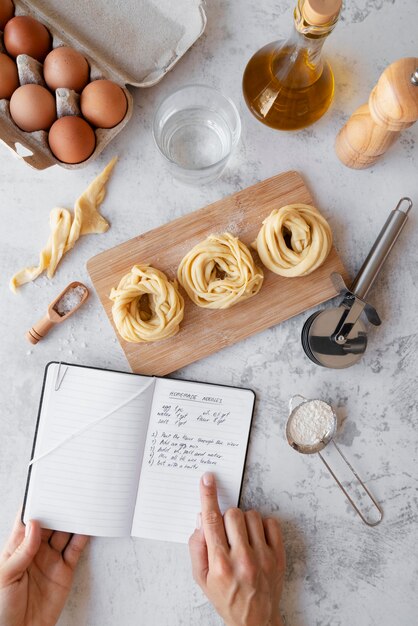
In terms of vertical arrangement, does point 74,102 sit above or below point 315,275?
above

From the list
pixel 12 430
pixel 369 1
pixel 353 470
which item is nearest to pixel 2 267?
pixel 12 430

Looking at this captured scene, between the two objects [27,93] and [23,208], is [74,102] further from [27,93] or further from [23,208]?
[23,208]

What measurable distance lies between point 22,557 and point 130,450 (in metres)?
0.29

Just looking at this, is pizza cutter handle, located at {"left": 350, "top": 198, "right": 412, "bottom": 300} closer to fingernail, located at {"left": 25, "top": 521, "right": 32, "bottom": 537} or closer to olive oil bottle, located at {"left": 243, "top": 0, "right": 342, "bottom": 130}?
olive oil bottle, located at {"left": 243, "top": 0, "right": 342, "bottom": 130}

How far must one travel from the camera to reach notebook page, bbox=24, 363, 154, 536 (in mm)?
1124

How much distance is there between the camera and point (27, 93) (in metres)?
1.01

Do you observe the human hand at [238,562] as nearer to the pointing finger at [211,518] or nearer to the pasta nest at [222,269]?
the pointing finger at [211,518]

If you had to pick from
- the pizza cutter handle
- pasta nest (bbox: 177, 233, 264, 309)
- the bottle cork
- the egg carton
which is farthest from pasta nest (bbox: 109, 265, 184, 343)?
the bottle cork

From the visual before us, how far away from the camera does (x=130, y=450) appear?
1137 millimetres

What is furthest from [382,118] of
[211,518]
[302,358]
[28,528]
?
[28,528]

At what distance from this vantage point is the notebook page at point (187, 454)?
115 cm

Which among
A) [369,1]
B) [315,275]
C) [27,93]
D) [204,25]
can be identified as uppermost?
[27,93]

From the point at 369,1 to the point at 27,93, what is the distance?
74cm

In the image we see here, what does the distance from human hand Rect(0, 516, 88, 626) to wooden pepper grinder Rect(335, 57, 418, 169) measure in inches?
38.0
